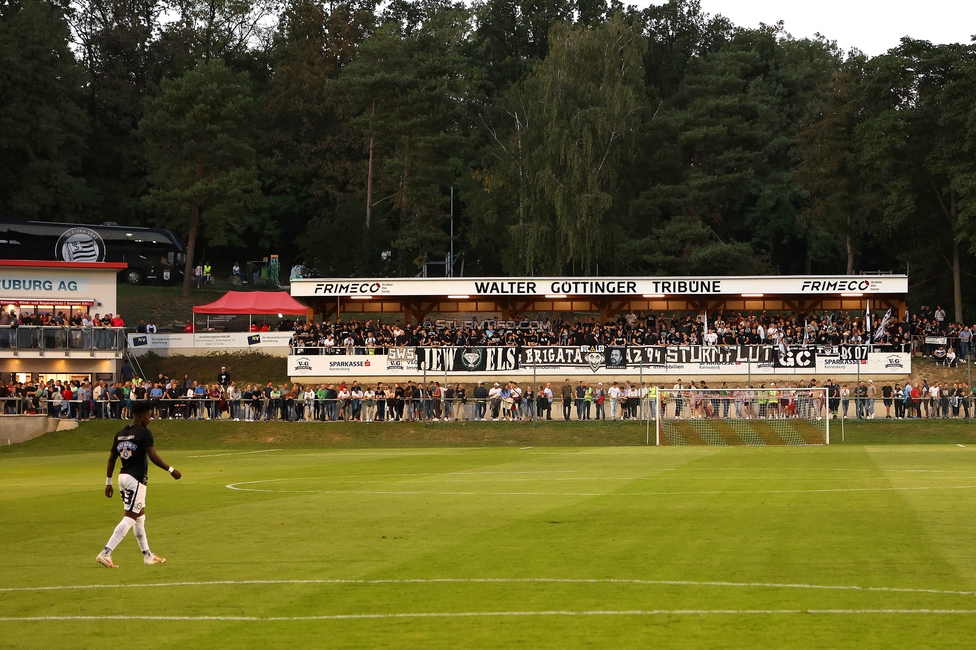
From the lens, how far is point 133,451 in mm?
12336

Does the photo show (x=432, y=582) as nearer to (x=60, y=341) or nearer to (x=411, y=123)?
(x=60, y=341)

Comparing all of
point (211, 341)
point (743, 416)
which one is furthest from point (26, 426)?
point (743, 416)

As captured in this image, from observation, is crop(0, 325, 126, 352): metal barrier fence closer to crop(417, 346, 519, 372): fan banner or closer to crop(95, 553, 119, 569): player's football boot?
crop(417, 346, 519, 372): fan banner

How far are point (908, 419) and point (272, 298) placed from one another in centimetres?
3218

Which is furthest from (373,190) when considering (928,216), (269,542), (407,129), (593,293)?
(269,542)

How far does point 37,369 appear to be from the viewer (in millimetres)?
48188

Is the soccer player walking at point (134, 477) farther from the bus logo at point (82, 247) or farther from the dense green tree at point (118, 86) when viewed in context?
the dense green tree at point (118, 86)

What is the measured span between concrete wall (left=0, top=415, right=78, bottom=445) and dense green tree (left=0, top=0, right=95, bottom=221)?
4160cm

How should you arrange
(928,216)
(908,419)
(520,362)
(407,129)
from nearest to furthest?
(908,419) < (520,362) < (928,216) < (407,129)

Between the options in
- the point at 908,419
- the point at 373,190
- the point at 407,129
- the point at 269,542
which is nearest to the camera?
the point at 269,542

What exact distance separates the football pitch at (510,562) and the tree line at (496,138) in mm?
48070

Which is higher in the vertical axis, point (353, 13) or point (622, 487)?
point (353, 13)

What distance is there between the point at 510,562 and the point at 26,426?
112ft

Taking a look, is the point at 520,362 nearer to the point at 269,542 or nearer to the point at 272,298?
the point at 272,298
